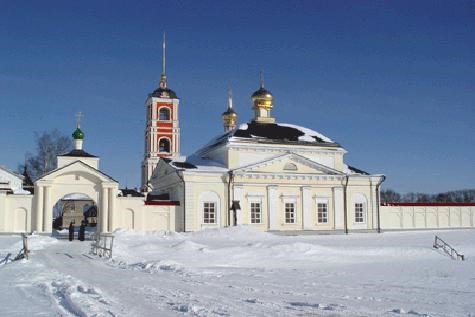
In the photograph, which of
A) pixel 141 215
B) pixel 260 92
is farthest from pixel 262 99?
pixel 141 215

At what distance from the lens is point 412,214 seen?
3681cm

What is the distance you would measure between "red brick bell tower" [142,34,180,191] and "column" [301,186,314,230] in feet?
60.7

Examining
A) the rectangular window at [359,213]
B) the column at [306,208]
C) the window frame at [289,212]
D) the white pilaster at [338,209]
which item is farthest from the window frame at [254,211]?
the rectangular window at [359,213]

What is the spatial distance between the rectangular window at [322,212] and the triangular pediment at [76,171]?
12.7 m

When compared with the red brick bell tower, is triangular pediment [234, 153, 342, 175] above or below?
below

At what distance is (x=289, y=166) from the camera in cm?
3312

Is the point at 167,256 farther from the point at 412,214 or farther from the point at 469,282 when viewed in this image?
the point at 412,214

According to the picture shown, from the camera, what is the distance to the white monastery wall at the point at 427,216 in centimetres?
3616

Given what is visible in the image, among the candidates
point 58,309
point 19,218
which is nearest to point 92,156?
point 19,218

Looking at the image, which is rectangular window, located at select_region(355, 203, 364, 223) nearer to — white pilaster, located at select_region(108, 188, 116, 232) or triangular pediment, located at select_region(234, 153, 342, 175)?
triangular pediment, located at select_region(234, 153, 342, 175)

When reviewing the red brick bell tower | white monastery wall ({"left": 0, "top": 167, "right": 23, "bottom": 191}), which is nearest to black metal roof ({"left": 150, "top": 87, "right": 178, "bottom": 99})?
the red brick bell tower

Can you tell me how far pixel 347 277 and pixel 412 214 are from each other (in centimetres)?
2568

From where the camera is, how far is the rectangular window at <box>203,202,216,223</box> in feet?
103

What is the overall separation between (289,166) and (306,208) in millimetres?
2764
